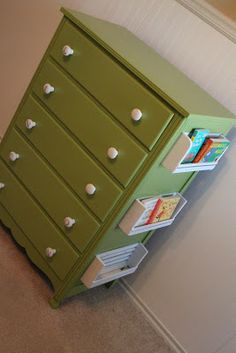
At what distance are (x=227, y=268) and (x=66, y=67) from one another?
1.13 m

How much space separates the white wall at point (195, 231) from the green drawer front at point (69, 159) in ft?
1.74

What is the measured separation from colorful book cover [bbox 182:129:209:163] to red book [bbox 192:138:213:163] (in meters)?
0.02

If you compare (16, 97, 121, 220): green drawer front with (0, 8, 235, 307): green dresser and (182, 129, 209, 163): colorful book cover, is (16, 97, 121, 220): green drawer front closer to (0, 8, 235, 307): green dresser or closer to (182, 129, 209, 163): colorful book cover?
(0, 8, 235, 307): green dresser

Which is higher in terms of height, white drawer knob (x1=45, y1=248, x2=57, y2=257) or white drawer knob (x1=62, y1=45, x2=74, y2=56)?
white drawer knob (x1=62, y1=45, x2=74, y2=56)

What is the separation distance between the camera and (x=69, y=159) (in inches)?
66.3

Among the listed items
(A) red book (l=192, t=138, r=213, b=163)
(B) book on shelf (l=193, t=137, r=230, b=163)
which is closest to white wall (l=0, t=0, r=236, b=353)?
(B) book on shelf (l=193, t=137, r=230, b=163)

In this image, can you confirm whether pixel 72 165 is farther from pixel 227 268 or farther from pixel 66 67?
pixel 227 268

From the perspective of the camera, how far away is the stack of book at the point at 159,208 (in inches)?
63.3

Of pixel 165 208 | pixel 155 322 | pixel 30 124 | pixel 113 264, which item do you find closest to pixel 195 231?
pixel 165 208

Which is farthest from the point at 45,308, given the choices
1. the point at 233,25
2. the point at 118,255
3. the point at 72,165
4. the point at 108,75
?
the point at 233,25

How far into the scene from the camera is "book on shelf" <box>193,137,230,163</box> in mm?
1565

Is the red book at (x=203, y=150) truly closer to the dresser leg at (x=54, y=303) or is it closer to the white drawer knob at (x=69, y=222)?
the white drawer knob at (x=69, y=222)

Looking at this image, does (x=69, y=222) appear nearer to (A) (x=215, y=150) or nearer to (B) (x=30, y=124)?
(B) (x=30, y=124)

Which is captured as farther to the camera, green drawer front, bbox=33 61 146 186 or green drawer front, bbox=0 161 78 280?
green drawer front, bbox=0 161 78 280
